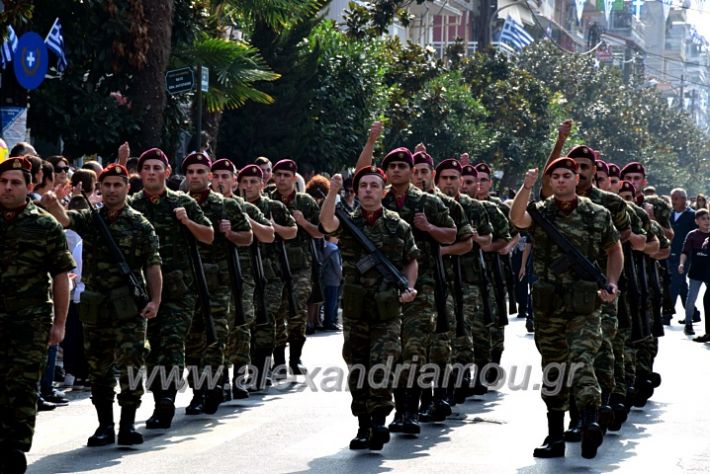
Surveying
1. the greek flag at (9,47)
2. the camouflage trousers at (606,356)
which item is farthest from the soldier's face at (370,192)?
the greek flag at (9,47)

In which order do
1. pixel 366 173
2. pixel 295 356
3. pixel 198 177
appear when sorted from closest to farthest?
pixel 366 173, pixel 198 177, pixel 295 356

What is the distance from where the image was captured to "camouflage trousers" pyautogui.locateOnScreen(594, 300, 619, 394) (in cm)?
1023

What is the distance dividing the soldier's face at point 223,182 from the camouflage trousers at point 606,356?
3370mm

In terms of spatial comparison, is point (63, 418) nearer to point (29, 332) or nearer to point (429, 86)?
point (29, 332)

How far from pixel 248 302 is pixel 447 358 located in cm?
187

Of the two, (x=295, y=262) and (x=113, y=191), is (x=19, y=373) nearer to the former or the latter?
(x=113, y=191)

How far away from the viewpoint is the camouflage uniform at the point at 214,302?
11656 millimetres

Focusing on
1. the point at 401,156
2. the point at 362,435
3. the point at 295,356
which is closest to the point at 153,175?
the point at 401,156

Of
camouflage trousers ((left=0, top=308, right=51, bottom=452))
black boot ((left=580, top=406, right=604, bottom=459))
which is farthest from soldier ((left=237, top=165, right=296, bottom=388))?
camouflage trousers ((left=0, top=308, right=51, bottom=452))

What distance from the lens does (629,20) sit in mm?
175375

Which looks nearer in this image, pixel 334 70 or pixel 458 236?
pixel 458 236

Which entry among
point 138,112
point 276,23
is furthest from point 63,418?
A: point 276,23

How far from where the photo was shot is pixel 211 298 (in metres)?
11.7

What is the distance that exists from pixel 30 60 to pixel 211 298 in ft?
21.2
